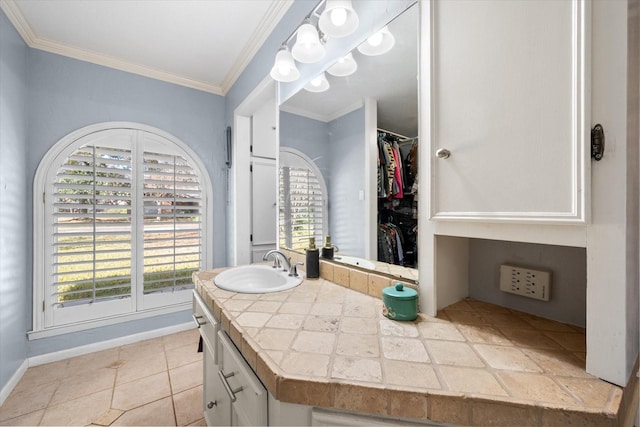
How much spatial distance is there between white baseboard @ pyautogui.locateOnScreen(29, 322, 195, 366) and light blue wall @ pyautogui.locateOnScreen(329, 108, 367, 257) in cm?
213

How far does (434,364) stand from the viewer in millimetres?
593

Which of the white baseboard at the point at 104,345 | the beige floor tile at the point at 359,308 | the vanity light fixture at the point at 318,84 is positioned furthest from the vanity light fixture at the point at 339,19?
the white baseboard at the point at 104,345

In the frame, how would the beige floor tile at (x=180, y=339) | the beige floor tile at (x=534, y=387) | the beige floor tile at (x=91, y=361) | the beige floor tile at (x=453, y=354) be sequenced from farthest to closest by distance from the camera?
the beige floor tile at (x=180, y=339) → the beige floor tile at (x=91, y=361) → the beige floor tile at (x=453, y=354) → the beige floor tile at (x=534, y=387)

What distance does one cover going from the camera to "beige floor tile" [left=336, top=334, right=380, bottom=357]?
25.3 inches

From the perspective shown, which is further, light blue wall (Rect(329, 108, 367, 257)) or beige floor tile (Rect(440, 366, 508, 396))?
light blue wall (Rect(329, 108, 367, 257))

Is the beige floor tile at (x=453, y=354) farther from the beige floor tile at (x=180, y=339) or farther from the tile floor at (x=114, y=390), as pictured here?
the beige floor tile at (x=180, y=339)

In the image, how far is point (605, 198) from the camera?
51 cm

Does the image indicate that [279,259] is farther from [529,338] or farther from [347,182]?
[529,338]

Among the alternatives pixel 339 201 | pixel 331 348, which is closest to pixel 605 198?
pixel 331 348

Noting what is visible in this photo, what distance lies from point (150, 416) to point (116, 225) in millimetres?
1524

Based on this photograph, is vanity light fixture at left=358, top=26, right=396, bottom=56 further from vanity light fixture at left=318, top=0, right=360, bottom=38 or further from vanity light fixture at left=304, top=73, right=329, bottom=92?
vanity light fixture at left=304, top=73, right=329, bottom=92

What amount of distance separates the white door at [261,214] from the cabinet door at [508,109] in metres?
1.91

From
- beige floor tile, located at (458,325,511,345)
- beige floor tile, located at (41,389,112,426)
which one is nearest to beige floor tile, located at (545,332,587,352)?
beige floor tile, located at (458,325,511,345)

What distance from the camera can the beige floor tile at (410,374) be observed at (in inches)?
20.6
